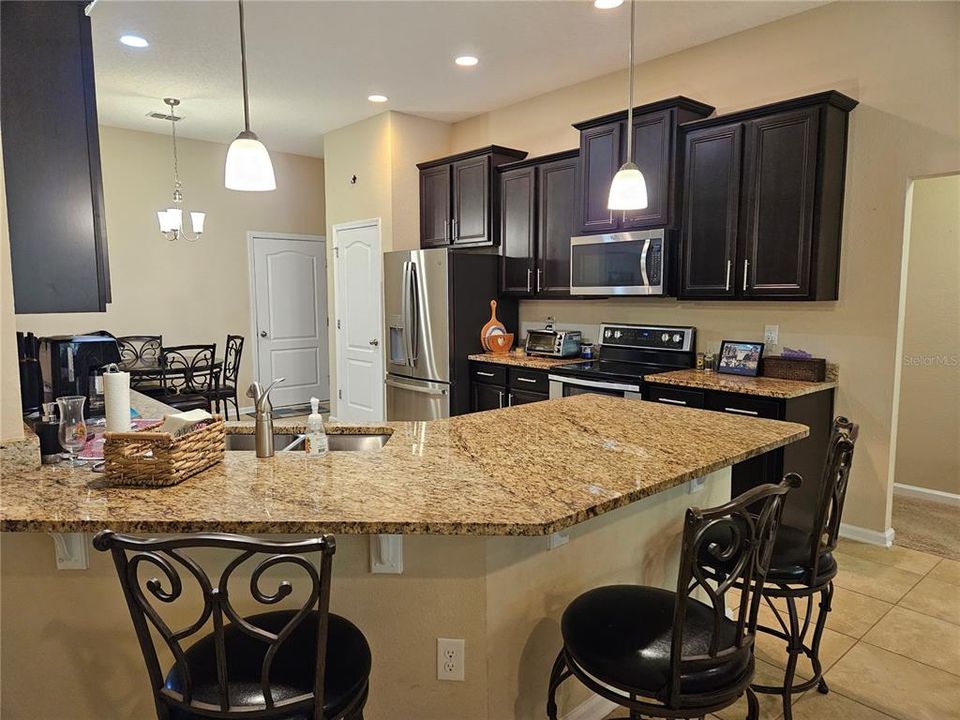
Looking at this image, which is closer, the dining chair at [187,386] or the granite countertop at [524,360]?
the granite countertop at [524,360]

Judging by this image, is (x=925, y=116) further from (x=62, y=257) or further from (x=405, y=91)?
(x=62, y=257)

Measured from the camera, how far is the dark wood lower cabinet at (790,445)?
3164mm

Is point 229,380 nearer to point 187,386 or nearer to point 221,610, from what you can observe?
point 187,386

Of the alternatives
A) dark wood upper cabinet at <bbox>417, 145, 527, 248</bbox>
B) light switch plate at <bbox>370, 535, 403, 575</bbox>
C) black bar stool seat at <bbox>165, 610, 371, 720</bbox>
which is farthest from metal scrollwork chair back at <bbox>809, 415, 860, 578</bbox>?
dark wood upper cabinet at <bbox>417, 145, 527, 248</bbox>

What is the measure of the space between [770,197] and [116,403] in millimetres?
3242

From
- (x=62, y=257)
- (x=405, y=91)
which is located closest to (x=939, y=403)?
(x=405, y=91)

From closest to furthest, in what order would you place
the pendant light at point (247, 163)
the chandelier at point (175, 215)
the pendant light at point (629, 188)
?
1. the pendant light at point (247, 163)
2. the pendant light at point (629, 188)
3. the chandelier at point (175, 215)

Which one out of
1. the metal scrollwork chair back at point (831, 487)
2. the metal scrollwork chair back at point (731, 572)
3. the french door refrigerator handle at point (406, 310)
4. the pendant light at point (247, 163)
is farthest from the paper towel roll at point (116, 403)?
the french door refrigerator handle at point (406, 310)

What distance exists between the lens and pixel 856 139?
3375 mm

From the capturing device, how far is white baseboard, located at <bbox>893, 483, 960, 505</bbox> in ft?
13.6

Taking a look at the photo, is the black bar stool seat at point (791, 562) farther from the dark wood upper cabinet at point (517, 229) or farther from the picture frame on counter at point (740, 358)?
the dark wood upper cabinet at point (517, 229)

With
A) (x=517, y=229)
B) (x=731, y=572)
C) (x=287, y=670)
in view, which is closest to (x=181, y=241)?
(x=517, y=229)

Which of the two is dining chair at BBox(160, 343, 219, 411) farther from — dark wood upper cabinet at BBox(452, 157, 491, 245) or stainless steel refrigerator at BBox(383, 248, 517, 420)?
dark wood upper cabinet at BBox(452, 157, 491, 245)

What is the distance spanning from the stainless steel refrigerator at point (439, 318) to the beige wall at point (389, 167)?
48cm
